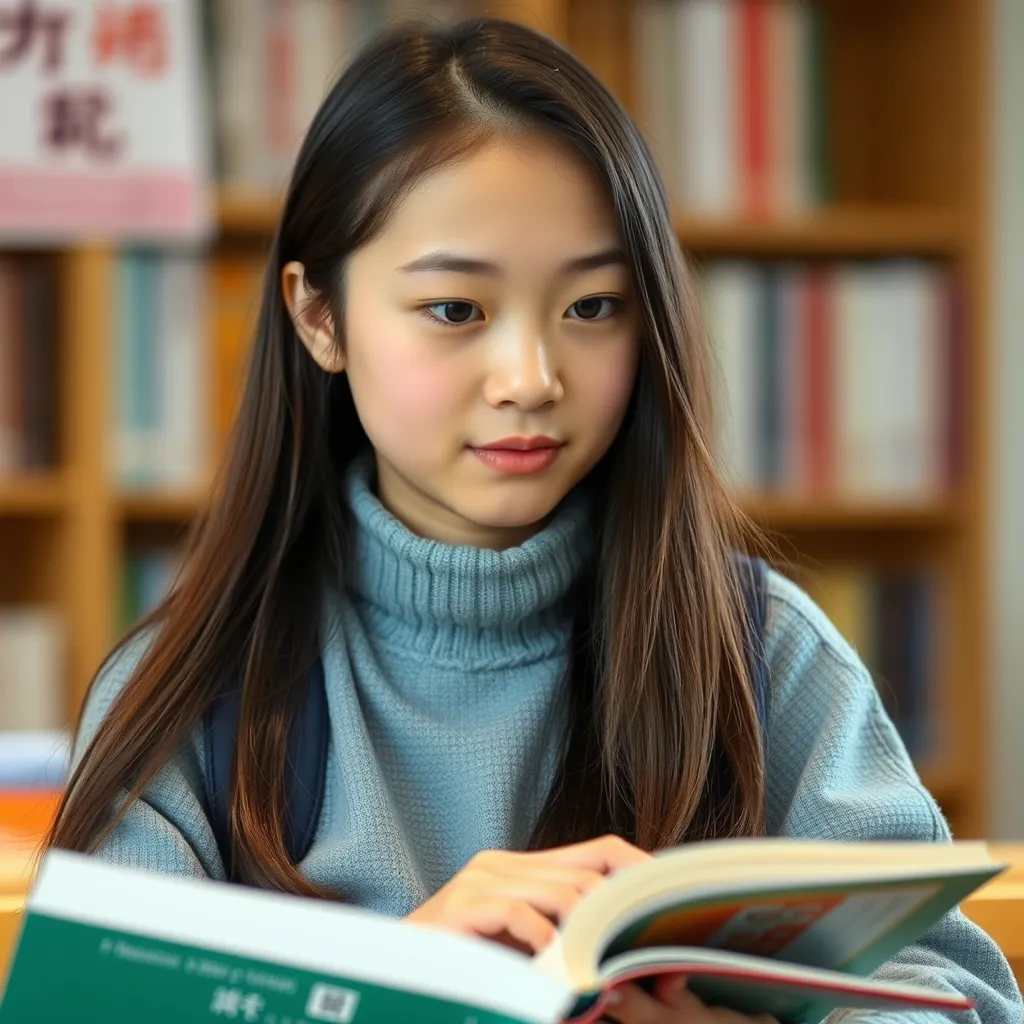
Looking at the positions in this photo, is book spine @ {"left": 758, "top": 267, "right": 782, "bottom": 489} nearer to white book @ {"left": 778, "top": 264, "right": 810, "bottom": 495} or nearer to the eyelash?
white book @ {"left": 778, "top": 264, "right": 810, "bottom": 495}

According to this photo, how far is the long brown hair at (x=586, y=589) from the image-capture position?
3.33ft

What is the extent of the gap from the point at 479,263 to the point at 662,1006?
46 cm

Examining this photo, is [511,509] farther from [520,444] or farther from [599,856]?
[599,856]

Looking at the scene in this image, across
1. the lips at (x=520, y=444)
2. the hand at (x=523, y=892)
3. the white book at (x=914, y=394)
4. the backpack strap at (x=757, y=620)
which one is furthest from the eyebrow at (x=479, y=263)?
the white book at (x=914, y=394)

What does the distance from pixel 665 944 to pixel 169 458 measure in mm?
1505

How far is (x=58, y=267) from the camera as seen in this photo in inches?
82.5

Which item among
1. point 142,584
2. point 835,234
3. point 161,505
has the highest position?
point 835,234

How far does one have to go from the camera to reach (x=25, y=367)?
2.06 metres

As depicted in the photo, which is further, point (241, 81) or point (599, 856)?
point (241, 81)

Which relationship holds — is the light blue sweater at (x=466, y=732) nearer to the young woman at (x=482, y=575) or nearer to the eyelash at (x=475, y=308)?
the young woman at (x=482, y=575)

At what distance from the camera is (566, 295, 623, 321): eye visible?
101cm

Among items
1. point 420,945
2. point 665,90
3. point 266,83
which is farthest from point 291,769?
point 665,90

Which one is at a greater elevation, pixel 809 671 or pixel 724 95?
pixel 724 95

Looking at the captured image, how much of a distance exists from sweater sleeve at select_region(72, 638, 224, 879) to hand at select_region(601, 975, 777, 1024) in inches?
12.6
